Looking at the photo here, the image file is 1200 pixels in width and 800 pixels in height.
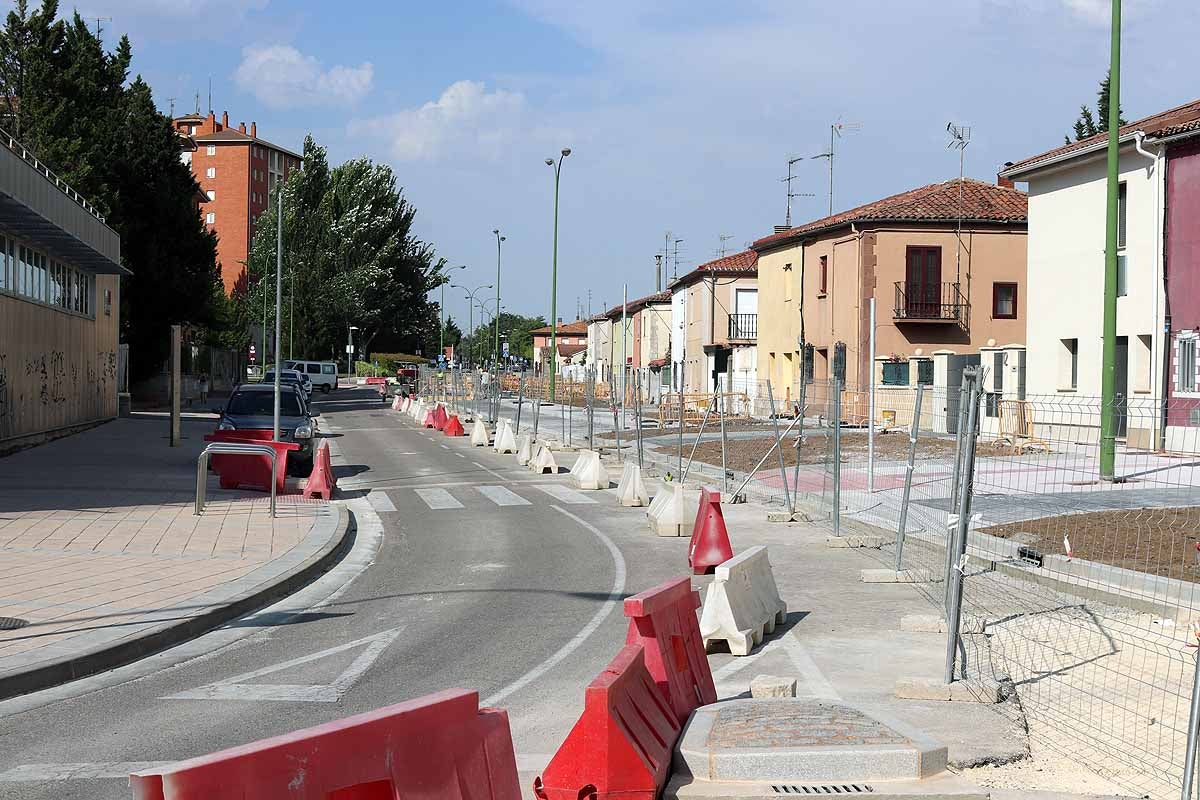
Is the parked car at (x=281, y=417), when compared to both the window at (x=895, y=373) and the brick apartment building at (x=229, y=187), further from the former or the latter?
the brick apartment building at (x=229, y=187)

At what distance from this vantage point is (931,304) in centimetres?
4344

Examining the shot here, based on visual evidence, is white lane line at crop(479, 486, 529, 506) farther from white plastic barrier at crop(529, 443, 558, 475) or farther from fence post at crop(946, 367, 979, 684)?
fence post at crop(946, 367, 979, 684)

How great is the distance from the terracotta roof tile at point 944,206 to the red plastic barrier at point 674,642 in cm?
3799

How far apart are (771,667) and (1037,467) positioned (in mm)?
3891

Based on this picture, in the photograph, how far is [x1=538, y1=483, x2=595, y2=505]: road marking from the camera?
20.5 meters

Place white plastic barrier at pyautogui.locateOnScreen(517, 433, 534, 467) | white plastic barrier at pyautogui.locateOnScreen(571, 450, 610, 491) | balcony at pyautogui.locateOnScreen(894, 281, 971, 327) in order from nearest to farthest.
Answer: white plastic barrier at pyautogui.locateOnScreen(571, 450, 610, 491)
white plastic barrier at pyautogui.locateOnScreen(517, 433, 534, 467)
balcony at pyautogui.locateOnScreen(894, 281, 971, 327)

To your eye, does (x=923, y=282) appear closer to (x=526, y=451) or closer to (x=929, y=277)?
(x=929, y=277)

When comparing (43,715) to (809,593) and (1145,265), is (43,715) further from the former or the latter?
(1145,265)

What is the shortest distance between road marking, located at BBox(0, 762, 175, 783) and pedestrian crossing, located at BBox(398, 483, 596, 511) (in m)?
12.9

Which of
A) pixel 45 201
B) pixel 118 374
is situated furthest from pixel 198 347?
pixel 45 201

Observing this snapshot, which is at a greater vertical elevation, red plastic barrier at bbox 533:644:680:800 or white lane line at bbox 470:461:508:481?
red plastic barrier at bbox 533:644:680:800

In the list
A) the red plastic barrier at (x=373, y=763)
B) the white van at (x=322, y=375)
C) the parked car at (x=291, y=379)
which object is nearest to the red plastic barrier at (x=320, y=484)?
the parked car at (x=291, y=379)

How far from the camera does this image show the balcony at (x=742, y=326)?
206 ft

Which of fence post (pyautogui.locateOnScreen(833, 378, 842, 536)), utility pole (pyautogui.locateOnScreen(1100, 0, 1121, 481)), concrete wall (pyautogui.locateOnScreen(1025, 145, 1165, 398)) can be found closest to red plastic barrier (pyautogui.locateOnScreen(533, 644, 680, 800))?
fence post (pyautogui.locateOnScreen(833, 378, 842, 536))
